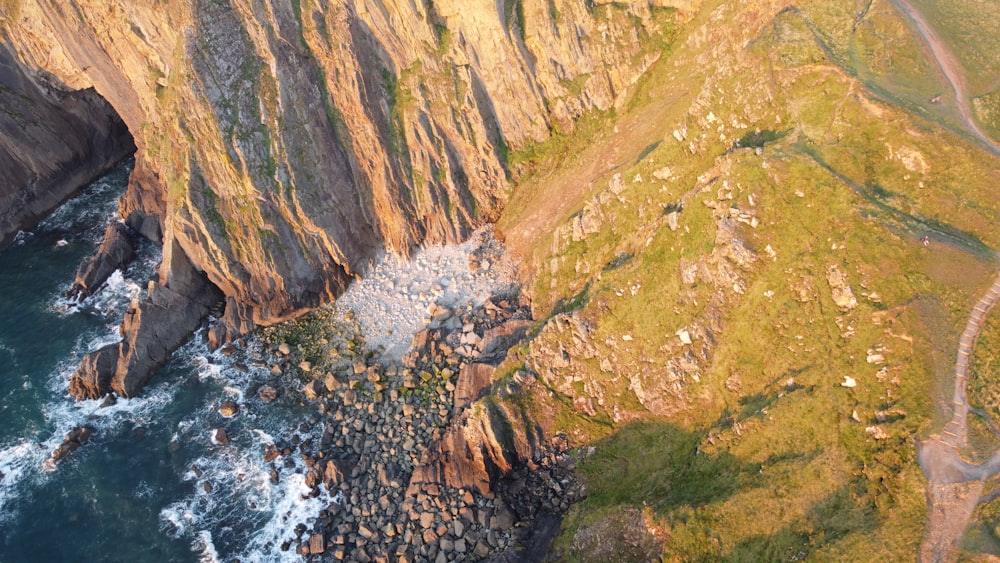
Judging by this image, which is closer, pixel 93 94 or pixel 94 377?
pixel 94 377

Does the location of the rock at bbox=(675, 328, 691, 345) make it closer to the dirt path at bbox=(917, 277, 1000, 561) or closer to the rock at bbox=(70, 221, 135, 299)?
the dirt path at bbox=(917, 277, 1000, 561)

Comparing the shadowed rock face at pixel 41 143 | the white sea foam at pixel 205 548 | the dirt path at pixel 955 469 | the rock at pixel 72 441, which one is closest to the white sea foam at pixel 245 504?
the white sea foam at pixel 205 548

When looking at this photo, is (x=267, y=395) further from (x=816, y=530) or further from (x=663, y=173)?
(x=816, y=530)

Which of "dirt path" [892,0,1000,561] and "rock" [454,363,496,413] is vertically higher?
"rock" [454,363,496,413]

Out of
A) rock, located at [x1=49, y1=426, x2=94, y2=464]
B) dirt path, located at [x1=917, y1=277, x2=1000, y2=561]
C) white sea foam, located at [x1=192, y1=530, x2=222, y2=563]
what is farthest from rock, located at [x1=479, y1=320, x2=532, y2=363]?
rock, located at [x1=49, y1=426, x2=94, y2=464]

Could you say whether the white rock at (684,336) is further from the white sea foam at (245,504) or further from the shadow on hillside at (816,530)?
the white sea foam at (245,504)

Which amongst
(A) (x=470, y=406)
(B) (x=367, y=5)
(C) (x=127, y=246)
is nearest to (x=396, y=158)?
(B) (x=367, y=5)

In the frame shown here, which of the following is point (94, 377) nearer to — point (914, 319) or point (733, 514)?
point (733, 514)
